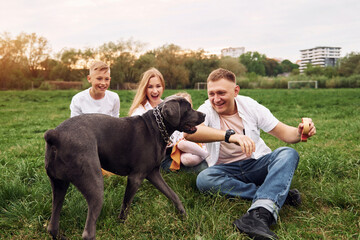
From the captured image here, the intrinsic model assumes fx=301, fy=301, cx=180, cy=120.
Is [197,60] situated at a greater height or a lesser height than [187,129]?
greater

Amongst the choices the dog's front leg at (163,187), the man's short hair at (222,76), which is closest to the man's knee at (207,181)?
the dog's front leg at (163,187)

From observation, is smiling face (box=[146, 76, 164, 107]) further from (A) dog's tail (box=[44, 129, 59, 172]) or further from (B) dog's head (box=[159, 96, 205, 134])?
(A) dog's tail (box=[44, 129, 59, 172])

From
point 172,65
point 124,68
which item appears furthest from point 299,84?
point 124,68

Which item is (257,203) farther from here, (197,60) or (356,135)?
(197,60)

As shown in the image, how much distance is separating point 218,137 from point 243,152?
24.5 inches

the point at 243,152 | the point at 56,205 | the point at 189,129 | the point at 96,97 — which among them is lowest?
the point at 56,205

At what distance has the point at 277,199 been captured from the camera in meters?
3.20

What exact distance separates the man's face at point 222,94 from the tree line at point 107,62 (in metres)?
43.4

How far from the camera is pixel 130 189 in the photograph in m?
3.02

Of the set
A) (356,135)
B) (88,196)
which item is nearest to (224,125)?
(88,196)

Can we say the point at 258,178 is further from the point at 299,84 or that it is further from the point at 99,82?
the point at 299,84

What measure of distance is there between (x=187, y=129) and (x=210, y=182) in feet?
2.53

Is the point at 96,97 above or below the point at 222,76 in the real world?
below

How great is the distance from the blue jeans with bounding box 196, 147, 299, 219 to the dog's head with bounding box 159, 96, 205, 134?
75 centimetres
